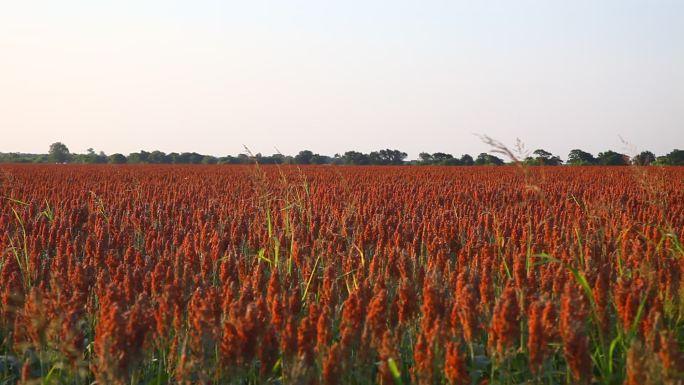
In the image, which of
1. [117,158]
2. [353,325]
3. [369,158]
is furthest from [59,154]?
[353,325]

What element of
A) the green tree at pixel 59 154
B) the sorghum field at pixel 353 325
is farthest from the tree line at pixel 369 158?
the sorghum field at pixel 353 325

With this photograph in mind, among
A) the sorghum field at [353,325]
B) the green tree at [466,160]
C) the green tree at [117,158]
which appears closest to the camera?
the sorghum field at [353,325]

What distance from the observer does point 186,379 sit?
2.50 metres

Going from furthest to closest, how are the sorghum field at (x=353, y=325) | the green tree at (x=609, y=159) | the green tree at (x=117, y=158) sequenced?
the green tree at (x=117, y=158) < the green tree at (x=609, y=159) < the sorghum field at (x=353, y=325)

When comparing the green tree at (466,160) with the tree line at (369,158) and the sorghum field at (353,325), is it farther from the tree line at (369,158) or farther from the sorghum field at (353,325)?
the sorghum field at (353,325)

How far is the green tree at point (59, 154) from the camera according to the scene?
86.5 metres

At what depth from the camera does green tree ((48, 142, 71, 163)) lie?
→ 8650cm

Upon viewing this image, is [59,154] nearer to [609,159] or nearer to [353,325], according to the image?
[609,159]

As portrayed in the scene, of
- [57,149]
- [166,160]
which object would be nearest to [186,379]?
[166,160]

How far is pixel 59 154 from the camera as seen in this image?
89.6 meters

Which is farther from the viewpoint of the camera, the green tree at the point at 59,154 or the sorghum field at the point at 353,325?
the green tree at the point at 59,154

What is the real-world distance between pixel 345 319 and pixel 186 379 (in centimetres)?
79

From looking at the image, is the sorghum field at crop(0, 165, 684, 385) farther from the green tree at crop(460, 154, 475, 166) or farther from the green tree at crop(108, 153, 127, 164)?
the green tree at crop(108, 153, 127, 164)

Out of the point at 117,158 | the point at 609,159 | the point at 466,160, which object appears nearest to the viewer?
the point at 609,159
